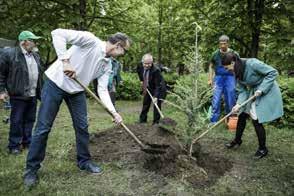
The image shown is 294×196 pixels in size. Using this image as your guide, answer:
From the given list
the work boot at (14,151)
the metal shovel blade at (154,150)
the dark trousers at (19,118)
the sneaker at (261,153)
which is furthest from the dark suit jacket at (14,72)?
the sneaker at (261,153)

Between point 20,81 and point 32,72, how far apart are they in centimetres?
27

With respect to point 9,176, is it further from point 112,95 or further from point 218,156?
point 112,95

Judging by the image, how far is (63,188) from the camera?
15.8 ft

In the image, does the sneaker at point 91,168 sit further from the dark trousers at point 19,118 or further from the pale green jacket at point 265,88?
the pale green jacket at point 265,88

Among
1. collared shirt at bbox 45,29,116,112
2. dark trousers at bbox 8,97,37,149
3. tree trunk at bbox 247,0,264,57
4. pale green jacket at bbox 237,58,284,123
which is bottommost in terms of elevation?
dark trousers at bbox 8,97,37,149

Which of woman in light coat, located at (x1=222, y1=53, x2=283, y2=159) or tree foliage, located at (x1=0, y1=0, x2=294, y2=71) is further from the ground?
tree foliage, located at (x1=0, y1=0, x2=294, y2=71)

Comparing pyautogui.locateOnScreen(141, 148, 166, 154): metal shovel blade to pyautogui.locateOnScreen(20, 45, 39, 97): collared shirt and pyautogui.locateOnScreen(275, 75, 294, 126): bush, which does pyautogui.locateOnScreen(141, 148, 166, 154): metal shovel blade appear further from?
pyautogui.locateOnScreen(275, 75, 294, 126): bush

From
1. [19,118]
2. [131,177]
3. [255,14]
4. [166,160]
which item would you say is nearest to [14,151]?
[19,118]

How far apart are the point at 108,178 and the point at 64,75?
1.54 metres

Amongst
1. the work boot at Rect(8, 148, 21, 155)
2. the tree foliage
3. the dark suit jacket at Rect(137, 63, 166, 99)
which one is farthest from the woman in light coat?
the work boot at Rect(8, 148, 21, 155)

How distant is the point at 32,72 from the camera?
6297 mm

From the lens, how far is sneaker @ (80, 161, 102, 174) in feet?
17.6

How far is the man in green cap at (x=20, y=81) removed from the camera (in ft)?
19.9

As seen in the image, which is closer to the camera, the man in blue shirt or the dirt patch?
the dirt patch
